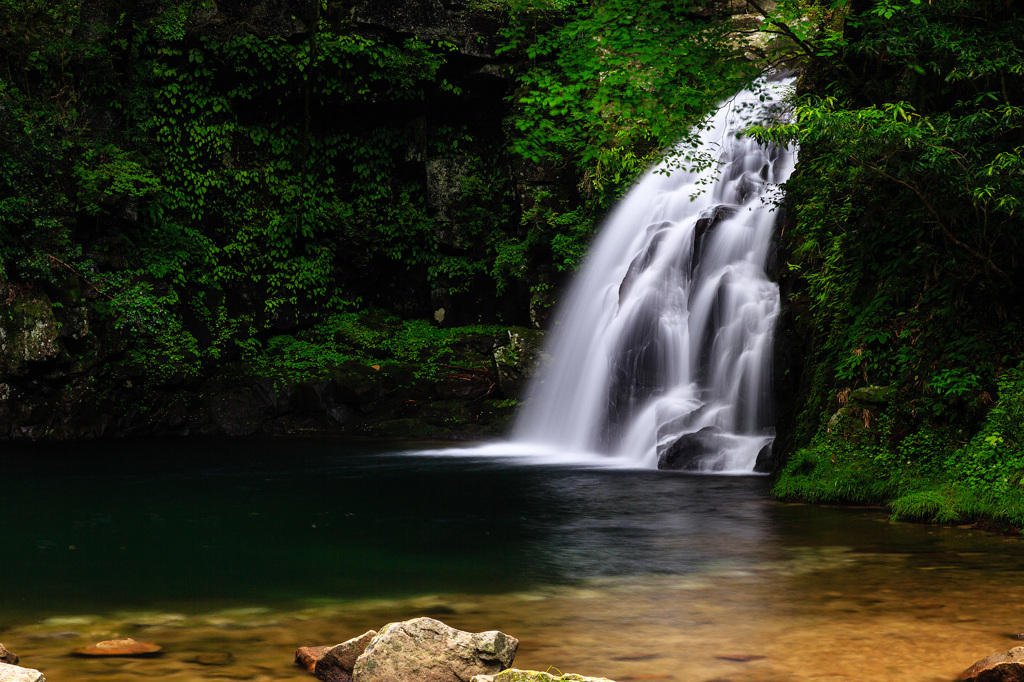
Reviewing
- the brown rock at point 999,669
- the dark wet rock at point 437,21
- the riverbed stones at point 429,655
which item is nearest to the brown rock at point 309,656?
the riverbed stones at point 429,655

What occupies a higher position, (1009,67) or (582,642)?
(1009,67)

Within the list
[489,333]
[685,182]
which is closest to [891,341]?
[685,182]

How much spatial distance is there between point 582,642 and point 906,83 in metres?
7.56

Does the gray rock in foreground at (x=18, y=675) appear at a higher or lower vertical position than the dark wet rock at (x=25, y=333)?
lower

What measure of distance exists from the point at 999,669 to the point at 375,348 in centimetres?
1684

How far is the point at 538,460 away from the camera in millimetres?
14234

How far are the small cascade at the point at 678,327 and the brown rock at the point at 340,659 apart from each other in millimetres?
8311

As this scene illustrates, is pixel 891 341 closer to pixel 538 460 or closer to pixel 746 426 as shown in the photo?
pixel 746 426

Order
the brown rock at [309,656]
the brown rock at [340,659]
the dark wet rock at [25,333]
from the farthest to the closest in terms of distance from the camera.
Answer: the dark wet rock at [25,333] < the brown rock at [309,656] < the brown rock at [340,659]

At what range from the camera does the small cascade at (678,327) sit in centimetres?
1266

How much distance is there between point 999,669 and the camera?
3.89 m

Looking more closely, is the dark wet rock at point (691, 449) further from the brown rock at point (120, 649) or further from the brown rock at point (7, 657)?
the brown rock at point (7, 657)

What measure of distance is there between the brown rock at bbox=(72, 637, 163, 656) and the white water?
8505 millimetres

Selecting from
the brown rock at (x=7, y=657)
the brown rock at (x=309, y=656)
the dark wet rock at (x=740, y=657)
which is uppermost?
the brown rock at (x=7, y=657)
